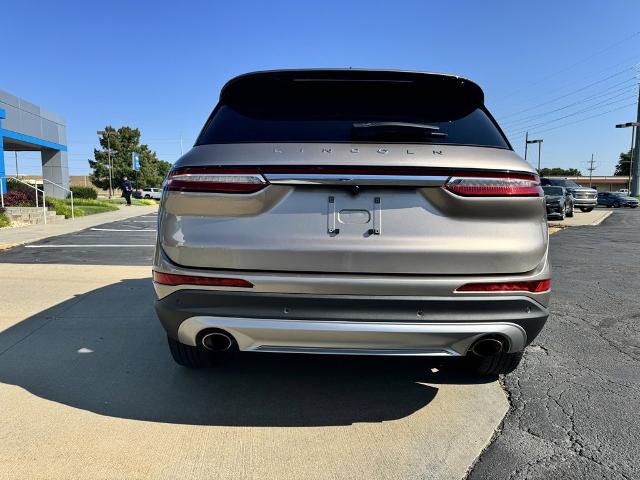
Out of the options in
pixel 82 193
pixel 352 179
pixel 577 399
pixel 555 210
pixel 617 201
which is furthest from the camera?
pixel 617 201

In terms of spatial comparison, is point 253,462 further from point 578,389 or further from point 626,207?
point 626,207

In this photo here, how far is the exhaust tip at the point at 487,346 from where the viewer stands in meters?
2.39

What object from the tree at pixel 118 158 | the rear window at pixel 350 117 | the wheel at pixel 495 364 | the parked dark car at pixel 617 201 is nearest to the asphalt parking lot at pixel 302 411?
the wheel at pixel 495 364

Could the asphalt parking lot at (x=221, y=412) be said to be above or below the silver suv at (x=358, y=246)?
below

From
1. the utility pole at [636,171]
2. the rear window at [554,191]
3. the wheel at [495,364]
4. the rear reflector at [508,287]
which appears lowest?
the wheel at [495,364]

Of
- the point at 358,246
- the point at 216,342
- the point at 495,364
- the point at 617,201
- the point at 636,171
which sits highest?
the point at 636,171

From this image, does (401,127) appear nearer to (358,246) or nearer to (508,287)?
(358,246)

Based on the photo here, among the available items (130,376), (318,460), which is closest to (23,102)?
(130,376)

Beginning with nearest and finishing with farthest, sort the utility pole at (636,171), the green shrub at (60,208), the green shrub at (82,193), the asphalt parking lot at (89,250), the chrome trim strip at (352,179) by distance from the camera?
the chrome trim strip at (352,179) < the asphalt parking lot at (89,250) < the green shrub at (60,208) < the green shrub at (82,193) < the utility pole at (636,171)

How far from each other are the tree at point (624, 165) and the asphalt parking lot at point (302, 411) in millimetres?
121306

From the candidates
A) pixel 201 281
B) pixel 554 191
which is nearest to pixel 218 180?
pixel 201 281

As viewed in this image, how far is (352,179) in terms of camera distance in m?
2.28

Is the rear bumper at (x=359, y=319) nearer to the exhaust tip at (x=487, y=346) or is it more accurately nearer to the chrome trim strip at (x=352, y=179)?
the exhaust tip at (x=487, y=346)

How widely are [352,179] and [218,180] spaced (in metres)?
0.66
